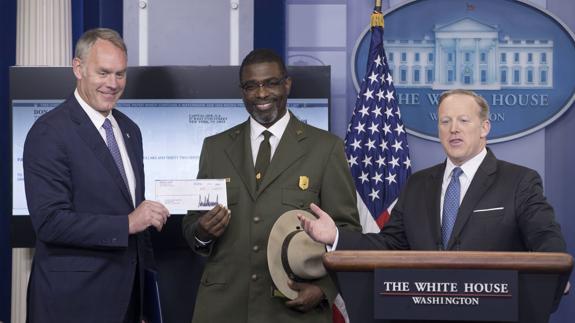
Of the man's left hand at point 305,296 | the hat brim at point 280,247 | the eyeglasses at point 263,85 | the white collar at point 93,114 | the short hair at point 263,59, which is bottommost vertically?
the man's left hand at point 305,296

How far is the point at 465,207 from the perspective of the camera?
2.78 metres

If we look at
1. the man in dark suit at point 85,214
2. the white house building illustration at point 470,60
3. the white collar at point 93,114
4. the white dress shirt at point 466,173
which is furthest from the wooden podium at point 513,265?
the white house building illustration at point 470,60

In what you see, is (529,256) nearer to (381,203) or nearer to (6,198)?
(381,203)

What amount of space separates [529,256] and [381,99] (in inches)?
115

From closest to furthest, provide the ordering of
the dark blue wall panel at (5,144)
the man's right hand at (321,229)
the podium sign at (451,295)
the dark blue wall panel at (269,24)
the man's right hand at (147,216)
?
1. the podium sign at (451,295)
2. the man's right hand at (321,229)
3. the man's right hand at (147,216)
4. the dark blue wall panel at (5,144)
5. the dark blue wall panel at (269,24)

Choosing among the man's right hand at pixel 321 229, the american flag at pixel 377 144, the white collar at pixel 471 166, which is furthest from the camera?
the american flag at pixel 377 144

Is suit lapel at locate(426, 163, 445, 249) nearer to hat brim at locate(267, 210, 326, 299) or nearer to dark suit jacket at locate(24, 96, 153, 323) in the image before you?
hat brim at locate(267, 210, 326, 299)

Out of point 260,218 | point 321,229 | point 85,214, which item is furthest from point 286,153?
point 85,214

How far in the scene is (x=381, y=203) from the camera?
4727mm

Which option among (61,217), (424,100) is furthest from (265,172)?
(424,100)

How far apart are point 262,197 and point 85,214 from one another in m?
0.65

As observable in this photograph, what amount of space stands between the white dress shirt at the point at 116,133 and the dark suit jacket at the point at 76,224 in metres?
0.05

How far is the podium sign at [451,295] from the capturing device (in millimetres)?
1932

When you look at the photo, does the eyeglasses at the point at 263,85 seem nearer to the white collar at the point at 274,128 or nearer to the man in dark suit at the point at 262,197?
the man in dark suit at the point at 262,197
